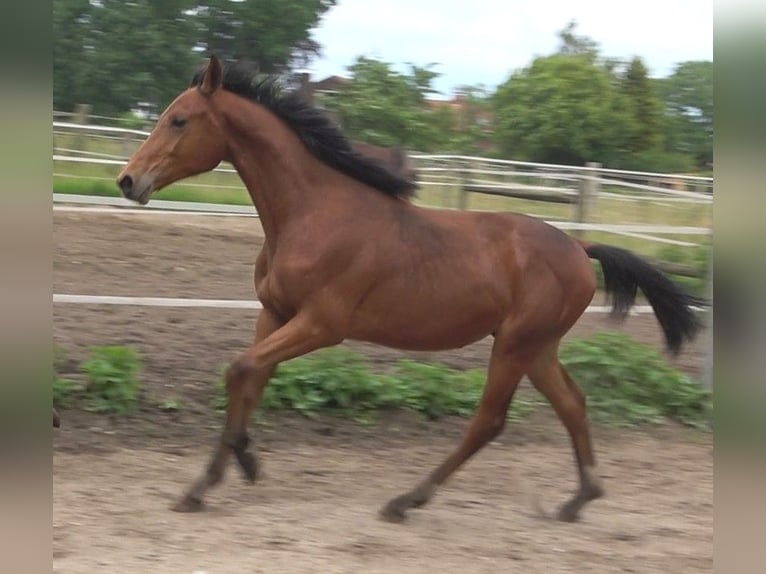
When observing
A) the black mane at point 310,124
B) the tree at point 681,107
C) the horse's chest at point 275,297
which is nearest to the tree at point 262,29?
the tree at point 681,107

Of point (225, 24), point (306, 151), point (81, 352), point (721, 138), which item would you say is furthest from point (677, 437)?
point (225, 24)

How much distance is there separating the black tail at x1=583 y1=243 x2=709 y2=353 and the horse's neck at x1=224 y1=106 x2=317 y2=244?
149cm

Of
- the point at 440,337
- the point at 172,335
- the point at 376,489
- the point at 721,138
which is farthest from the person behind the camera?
the point at 172,335

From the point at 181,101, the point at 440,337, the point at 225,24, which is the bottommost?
the point at 440,337

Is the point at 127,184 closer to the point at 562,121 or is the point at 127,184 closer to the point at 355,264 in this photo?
the point at 355,264

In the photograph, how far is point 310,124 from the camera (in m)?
4.28

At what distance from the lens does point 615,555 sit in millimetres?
3867

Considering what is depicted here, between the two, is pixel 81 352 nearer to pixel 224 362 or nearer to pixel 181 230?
pixel 224 362

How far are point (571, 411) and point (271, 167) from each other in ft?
6.09

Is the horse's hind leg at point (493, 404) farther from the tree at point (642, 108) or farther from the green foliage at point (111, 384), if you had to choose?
the tree at point (642, 108)

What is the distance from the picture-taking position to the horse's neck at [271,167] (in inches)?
164

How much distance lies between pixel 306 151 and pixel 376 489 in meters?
1.76

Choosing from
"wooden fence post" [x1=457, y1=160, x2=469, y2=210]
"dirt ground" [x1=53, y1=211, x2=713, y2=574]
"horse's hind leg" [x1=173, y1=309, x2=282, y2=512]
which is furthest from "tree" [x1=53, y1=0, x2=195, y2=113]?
"horse's hind leg" [x1=173, y1=309, x2=282, y2=512]

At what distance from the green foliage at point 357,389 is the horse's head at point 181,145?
1.95 m
